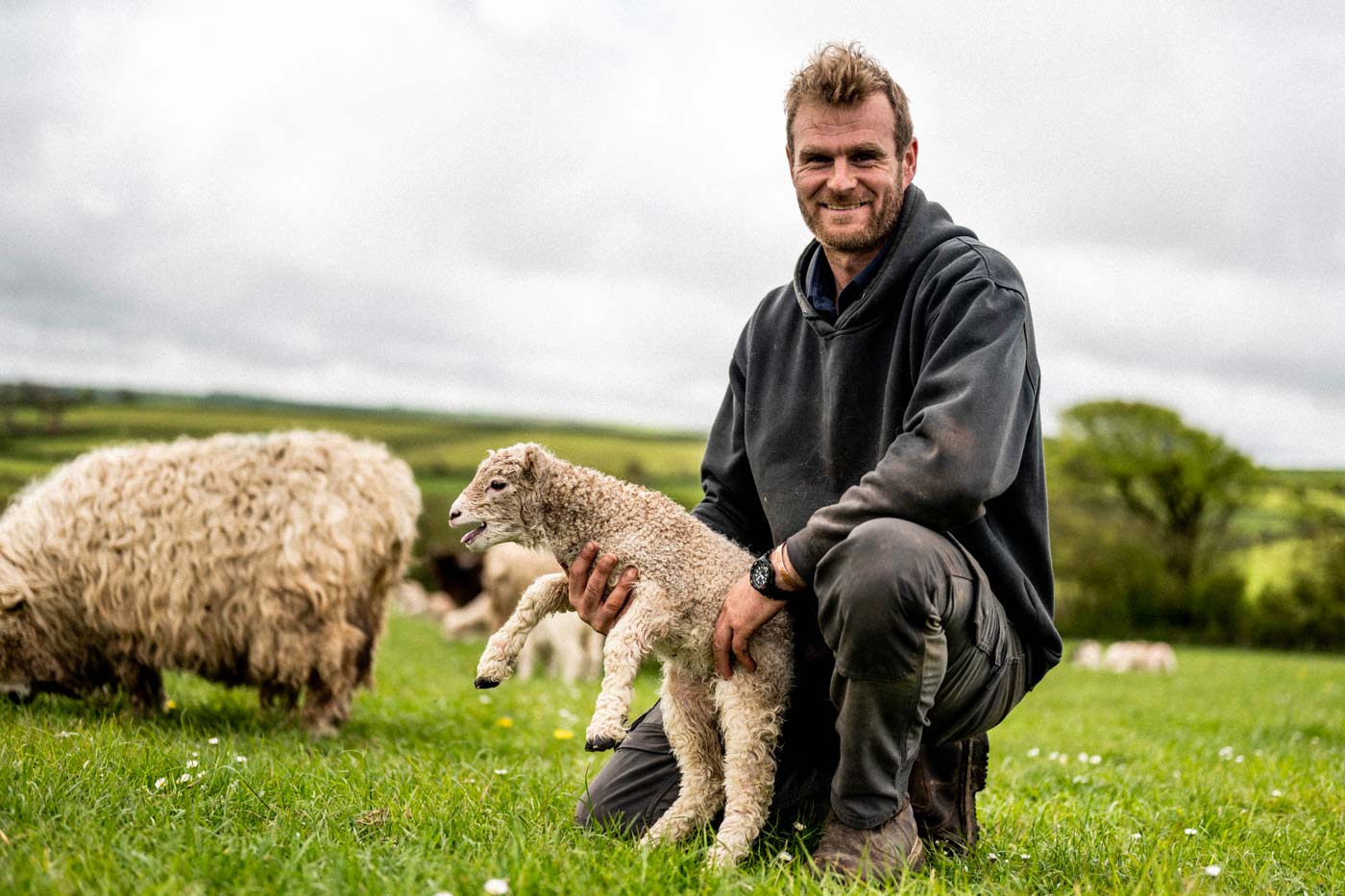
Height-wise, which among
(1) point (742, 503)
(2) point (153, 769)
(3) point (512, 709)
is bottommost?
(3) point (512, 709)

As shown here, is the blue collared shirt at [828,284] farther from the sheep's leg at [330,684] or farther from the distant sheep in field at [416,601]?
the distant sheep in field at [416,601]

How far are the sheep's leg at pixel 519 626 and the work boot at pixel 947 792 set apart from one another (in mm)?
1334

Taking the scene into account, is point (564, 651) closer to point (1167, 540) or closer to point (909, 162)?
point (909, 162)

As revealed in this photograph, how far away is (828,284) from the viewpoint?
403cm

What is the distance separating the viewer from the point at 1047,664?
12.0 feet

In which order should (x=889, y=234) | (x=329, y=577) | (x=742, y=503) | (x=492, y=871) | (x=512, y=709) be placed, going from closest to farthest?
(x=492, y=871) < (x=889, y=234) < (x=742, y=503) < (x=329, y=577) < (x=512, y=709)

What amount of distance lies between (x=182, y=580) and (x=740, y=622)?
3.78 metres

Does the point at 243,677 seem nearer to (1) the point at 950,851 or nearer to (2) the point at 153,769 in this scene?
(2) the point at 153,769

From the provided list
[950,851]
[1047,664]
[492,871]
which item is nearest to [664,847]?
[492,871]

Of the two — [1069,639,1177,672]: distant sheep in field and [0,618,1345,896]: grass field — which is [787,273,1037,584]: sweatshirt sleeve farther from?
[1069,639,1177,672]: distant sheep in field

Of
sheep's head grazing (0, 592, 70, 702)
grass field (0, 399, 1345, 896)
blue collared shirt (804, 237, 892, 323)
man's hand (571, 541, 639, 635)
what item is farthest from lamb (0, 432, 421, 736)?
blue collared shirt (804, 237, 892, 323)

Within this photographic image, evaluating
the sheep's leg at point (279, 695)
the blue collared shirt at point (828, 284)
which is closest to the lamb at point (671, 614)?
the blue collared shirt at point (828, 284)

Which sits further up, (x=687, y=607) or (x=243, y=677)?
(x=687, y=607)

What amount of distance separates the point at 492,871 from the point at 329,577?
3.60m
